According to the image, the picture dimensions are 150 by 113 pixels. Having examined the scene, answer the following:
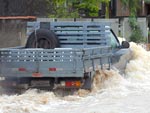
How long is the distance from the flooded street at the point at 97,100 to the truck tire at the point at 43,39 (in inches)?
57.1

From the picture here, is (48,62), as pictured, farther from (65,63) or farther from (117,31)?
(117,31)

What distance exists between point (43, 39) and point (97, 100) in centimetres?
229

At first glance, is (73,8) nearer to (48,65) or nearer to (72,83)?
(72,83)

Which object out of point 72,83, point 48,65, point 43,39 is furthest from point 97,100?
point 43,39

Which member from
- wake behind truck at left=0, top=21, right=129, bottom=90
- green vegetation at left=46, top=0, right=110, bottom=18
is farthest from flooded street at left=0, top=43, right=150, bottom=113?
green vegetation at left=46, top=0, right=110, bottom=18

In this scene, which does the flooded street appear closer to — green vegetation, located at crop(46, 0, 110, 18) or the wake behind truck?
the wake behind truck

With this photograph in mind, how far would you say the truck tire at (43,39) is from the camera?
13320mm

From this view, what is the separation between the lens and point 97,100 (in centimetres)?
1222

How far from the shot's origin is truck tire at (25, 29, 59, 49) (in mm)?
13320

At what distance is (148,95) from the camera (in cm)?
1301

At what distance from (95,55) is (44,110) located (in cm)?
238

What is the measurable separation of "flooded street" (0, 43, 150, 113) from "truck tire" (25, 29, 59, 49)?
145 cm

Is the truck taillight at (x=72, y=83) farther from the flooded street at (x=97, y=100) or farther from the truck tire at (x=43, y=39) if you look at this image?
the truck tire at (x=43, y=39)

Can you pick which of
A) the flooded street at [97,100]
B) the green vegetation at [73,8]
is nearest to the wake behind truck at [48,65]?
the flooded street at [97,100]
